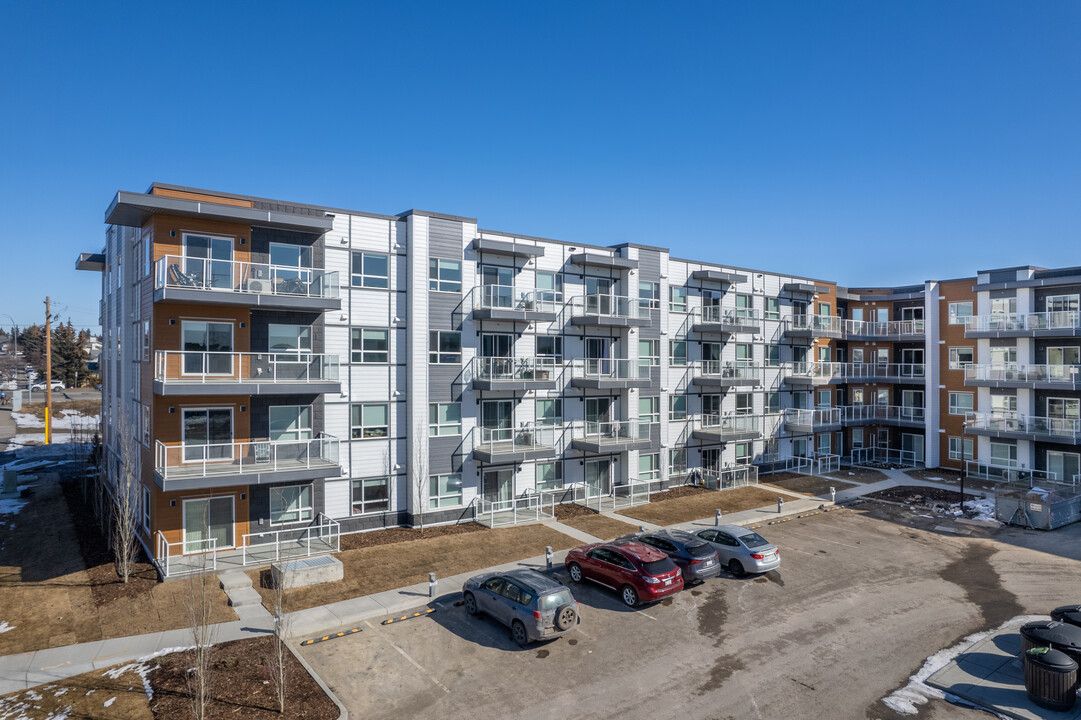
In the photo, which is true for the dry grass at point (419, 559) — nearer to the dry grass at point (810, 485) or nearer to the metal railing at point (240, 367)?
the metal railing at point (240, 367)

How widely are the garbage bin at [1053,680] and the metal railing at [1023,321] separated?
28982 mm

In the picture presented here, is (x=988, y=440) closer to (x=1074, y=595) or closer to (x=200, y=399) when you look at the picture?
(x=1074, y=595)

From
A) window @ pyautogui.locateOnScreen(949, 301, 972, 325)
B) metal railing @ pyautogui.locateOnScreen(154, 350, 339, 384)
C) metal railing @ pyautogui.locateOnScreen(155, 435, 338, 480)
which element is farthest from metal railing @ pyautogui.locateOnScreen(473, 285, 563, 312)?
window @ pyautogui.locateOnScreen(949, 301, 972, 325)

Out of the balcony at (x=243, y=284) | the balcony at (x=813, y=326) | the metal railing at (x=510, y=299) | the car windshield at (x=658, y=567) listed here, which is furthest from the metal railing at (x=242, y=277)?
the balcony at (x=813, y=326)

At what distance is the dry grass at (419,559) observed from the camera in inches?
709

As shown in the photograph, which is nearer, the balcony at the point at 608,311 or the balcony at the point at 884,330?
the balcony at the point at 608,311

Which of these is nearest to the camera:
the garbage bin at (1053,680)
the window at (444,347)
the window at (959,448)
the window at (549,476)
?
the garbage bin at (1053,680)

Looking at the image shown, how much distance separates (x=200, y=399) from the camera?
20.6m

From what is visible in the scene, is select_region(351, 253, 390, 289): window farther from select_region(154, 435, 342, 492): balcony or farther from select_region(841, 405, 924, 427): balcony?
select_region(841, 405, 924, 427): balcony

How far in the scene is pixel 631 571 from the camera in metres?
17.7

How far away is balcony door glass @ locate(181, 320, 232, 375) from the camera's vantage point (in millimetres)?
19906

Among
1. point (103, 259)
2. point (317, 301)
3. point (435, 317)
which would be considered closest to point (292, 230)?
point (317, 301)

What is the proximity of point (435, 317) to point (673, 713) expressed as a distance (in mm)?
18435

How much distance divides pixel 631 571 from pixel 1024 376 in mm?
31577
